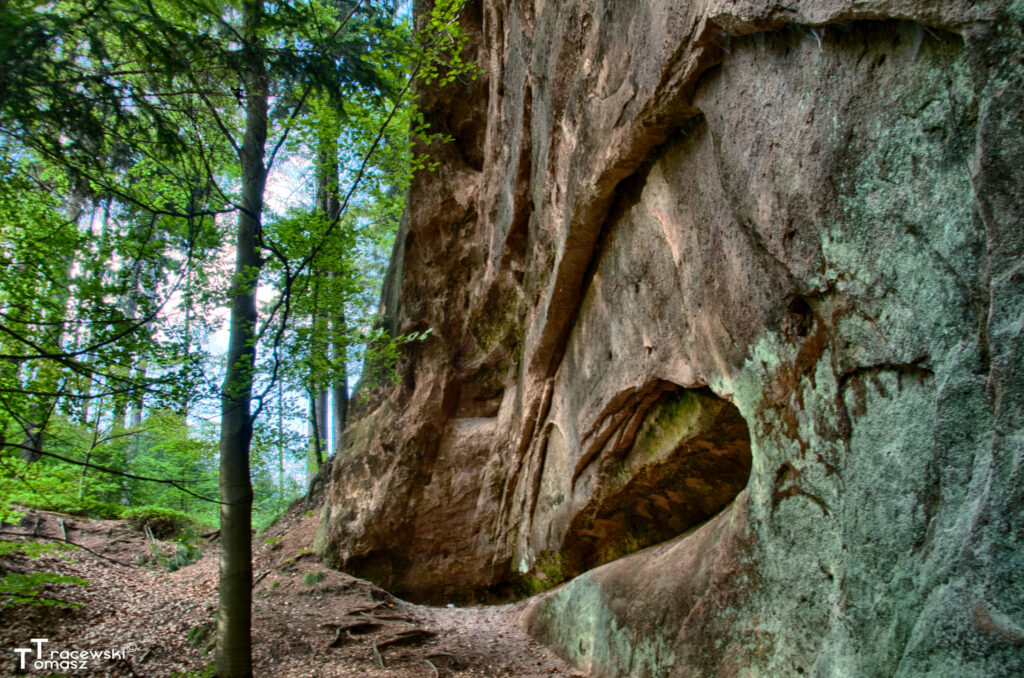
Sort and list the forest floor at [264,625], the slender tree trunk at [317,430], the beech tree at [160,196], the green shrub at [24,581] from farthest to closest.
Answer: the slender tree trunk at [317,430]
the forest floor at [264,625]
the green shrub at [24,581]
the beech tree at [160,196]

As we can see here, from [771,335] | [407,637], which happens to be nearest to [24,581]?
[407,637]

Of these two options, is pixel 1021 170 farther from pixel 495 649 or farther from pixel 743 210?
pixel 495 649

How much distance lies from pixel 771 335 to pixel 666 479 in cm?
297

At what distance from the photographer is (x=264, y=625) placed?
8.06 meters

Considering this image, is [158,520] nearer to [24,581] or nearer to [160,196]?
[24,581]

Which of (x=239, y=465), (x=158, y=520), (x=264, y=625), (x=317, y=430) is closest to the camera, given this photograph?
(x=239, y=465)

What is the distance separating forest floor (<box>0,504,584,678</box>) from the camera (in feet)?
22.4

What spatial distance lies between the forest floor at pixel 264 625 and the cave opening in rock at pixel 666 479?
1614 mm

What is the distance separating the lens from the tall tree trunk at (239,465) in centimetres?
603

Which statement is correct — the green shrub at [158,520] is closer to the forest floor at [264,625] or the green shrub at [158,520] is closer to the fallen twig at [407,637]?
the forest floor at [264,625]

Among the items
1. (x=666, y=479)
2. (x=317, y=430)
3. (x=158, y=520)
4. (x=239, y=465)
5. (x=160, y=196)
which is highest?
(x=160, y=196)

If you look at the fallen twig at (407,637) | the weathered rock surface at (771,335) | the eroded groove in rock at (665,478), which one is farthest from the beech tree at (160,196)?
the eroded groove in rock at (665,478)

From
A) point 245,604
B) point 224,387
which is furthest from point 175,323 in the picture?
point 245,604

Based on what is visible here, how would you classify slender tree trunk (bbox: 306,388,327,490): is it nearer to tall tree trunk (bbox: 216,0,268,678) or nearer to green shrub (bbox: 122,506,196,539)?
green shrub (bbox: 122,506,196,539)
